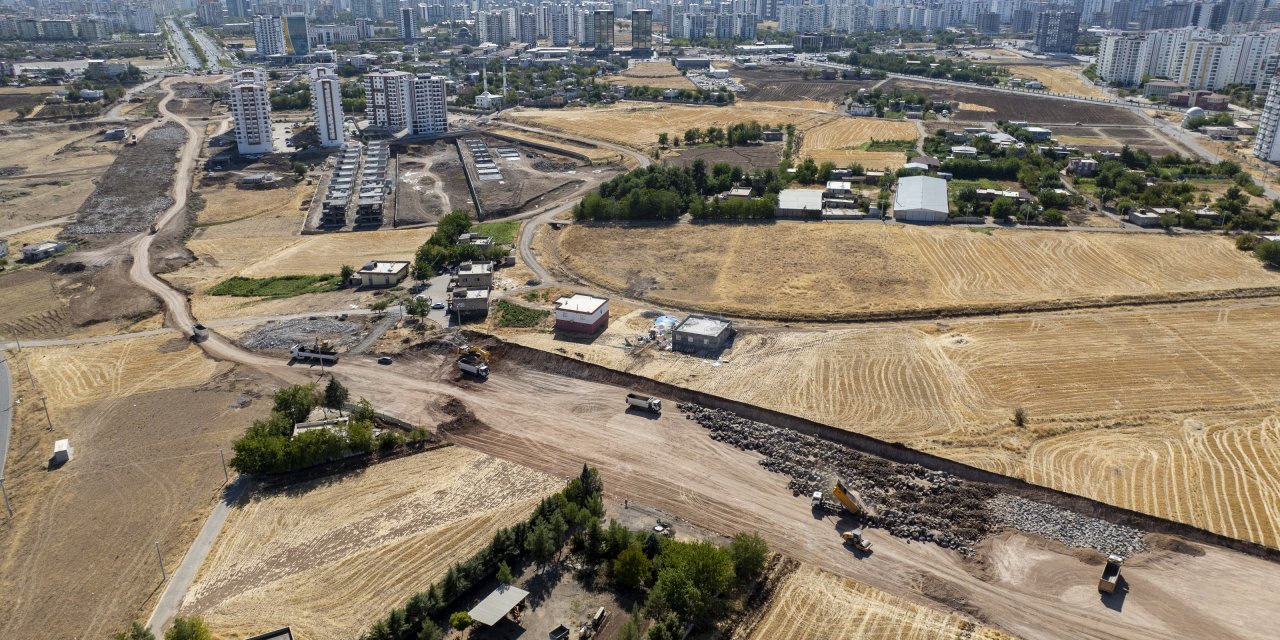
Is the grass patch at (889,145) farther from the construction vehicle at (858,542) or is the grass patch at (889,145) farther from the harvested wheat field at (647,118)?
the construction vehicle at (858,542)

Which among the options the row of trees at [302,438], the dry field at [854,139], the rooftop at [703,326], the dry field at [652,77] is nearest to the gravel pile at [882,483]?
the rooftop at [703,326]

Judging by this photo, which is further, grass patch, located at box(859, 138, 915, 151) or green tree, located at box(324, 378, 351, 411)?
grass patch, located at box(859, 138, 915, 151)

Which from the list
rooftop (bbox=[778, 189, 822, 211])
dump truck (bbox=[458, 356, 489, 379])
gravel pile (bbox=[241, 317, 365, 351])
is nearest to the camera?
dump truck (bbox=[458, 356, 489, 379])

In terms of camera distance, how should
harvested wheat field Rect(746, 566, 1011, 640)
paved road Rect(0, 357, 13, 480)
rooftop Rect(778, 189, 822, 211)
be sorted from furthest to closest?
rooftop Rect(778, 189, 822, 211), paved road Rect(0, 357, 13, 480), harvested wheat field Rect(746, 566, 1011, 640)

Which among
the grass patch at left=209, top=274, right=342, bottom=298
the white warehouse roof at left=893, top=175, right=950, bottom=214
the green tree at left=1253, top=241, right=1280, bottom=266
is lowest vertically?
the grass patch at left=209, top=274, right=342, bottom=298

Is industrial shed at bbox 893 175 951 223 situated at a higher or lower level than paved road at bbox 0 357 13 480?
higher

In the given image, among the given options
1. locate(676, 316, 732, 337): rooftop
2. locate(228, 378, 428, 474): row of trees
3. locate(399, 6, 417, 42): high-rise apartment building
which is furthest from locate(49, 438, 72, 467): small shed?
locate(399, 6, 417, 42): high-rise apartment building

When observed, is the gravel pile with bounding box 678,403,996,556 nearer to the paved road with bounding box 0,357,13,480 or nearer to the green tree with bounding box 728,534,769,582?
the green tree with bounding box 728,534,769,582

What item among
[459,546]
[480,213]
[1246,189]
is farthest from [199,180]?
[1246,189]
